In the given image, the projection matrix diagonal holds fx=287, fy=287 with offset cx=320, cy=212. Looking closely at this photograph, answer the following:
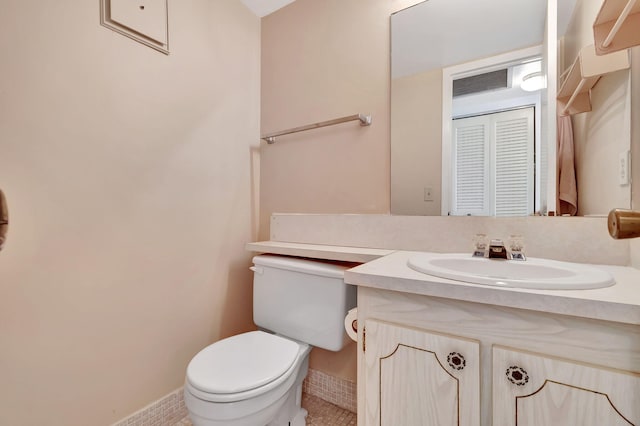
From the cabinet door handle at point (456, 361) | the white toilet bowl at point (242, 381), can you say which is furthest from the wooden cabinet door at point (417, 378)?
the white toilet bowl at point (242, 381)

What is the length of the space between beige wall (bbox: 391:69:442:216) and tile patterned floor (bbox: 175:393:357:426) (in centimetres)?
103

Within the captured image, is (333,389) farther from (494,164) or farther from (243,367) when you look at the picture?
(494,164)

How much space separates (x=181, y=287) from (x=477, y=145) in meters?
1.46

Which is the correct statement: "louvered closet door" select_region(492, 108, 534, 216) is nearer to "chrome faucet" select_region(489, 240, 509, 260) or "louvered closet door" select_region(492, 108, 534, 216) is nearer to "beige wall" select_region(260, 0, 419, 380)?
"chrome faucet" select_region(489, 240, 509, 260)

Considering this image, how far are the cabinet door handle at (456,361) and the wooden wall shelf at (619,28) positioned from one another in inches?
32.0

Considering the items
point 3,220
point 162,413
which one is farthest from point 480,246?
point 162,413

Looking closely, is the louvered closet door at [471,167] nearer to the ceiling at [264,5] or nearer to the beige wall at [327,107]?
the beige wall at [327,107]

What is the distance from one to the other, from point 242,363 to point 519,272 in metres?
1.01

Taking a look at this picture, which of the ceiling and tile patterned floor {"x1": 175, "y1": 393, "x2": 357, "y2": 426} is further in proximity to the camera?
the ceiling

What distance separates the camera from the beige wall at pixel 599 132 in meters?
0.85

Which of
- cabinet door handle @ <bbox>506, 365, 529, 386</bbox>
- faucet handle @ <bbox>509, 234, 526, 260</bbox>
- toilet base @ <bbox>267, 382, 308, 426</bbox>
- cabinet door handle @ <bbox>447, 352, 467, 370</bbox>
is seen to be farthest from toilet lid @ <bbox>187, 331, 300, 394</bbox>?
faucet handle @ <bbox>509, 234, 526, 260</bbox>

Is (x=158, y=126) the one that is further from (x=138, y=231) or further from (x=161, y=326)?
(x=161, y=326)

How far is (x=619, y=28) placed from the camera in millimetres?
660

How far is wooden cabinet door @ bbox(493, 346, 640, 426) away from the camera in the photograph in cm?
54
